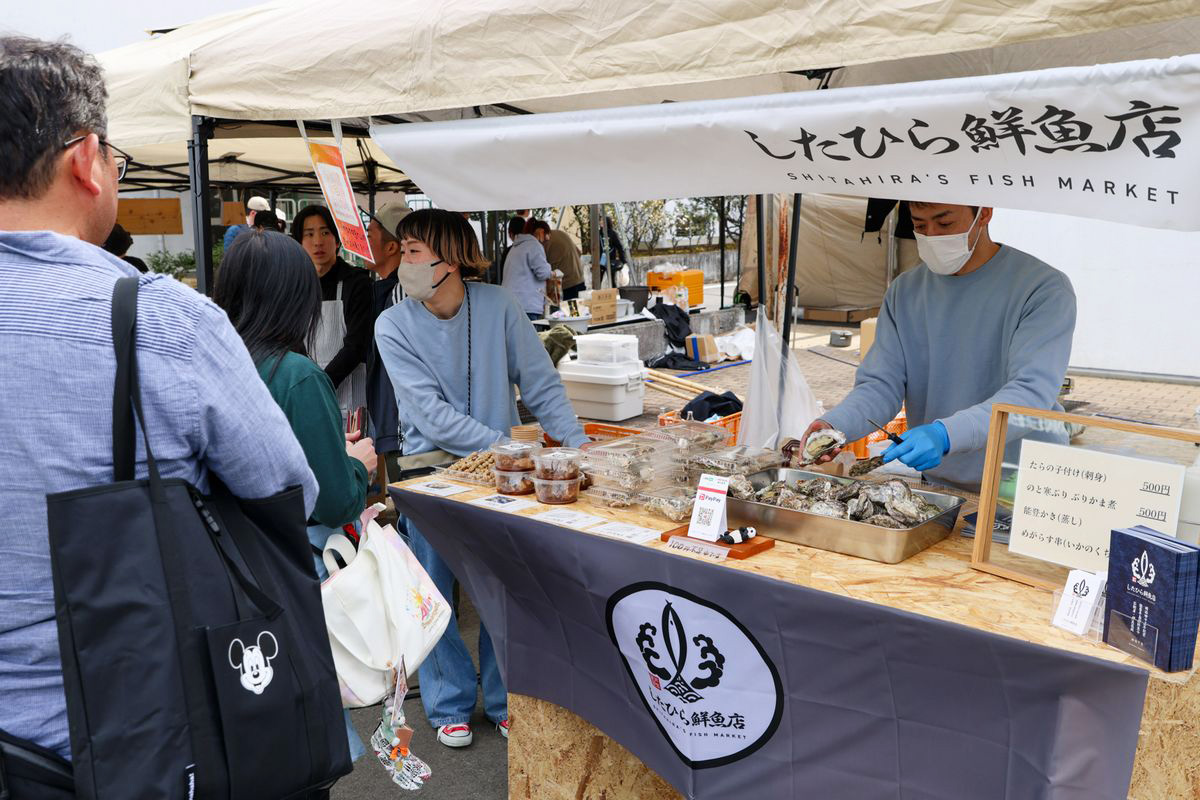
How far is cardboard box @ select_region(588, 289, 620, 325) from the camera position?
1048 centimetres

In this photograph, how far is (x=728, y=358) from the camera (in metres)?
11.8

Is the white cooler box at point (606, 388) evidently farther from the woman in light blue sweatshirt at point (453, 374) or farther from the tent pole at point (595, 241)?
the tent pole at point (595, 241)

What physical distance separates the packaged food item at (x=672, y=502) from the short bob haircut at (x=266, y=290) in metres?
1.06

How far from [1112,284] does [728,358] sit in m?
4.69

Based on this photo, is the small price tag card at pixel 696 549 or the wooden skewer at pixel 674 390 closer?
the small price tag card at pixel 696 549

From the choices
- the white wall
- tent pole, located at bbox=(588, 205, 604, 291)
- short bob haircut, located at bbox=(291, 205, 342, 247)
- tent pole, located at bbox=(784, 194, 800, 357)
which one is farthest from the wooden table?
tent pole, located at bbox=(588, 205, 604, 291)

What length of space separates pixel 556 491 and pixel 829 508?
0.82 metres

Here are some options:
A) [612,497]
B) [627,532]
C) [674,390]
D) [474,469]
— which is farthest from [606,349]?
[627,532]

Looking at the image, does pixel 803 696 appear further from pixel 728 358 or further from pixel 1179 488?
pixel 728 358

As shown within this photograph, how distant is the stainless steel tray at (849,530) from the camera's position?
2.07m

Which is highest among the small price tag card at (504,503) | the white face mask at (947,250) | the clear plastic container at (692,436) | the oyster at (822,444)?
the white face mask at (947,250)

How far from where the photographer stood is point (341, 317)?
4.59 meters

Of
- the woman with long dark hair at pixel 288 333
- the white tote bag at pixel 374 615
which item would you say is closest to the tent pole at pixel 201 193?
the woman with long dark hair at pixel 288 333

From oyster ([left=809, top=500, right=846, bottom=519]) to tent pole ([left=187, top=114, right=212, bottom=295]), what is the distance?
2.48m
